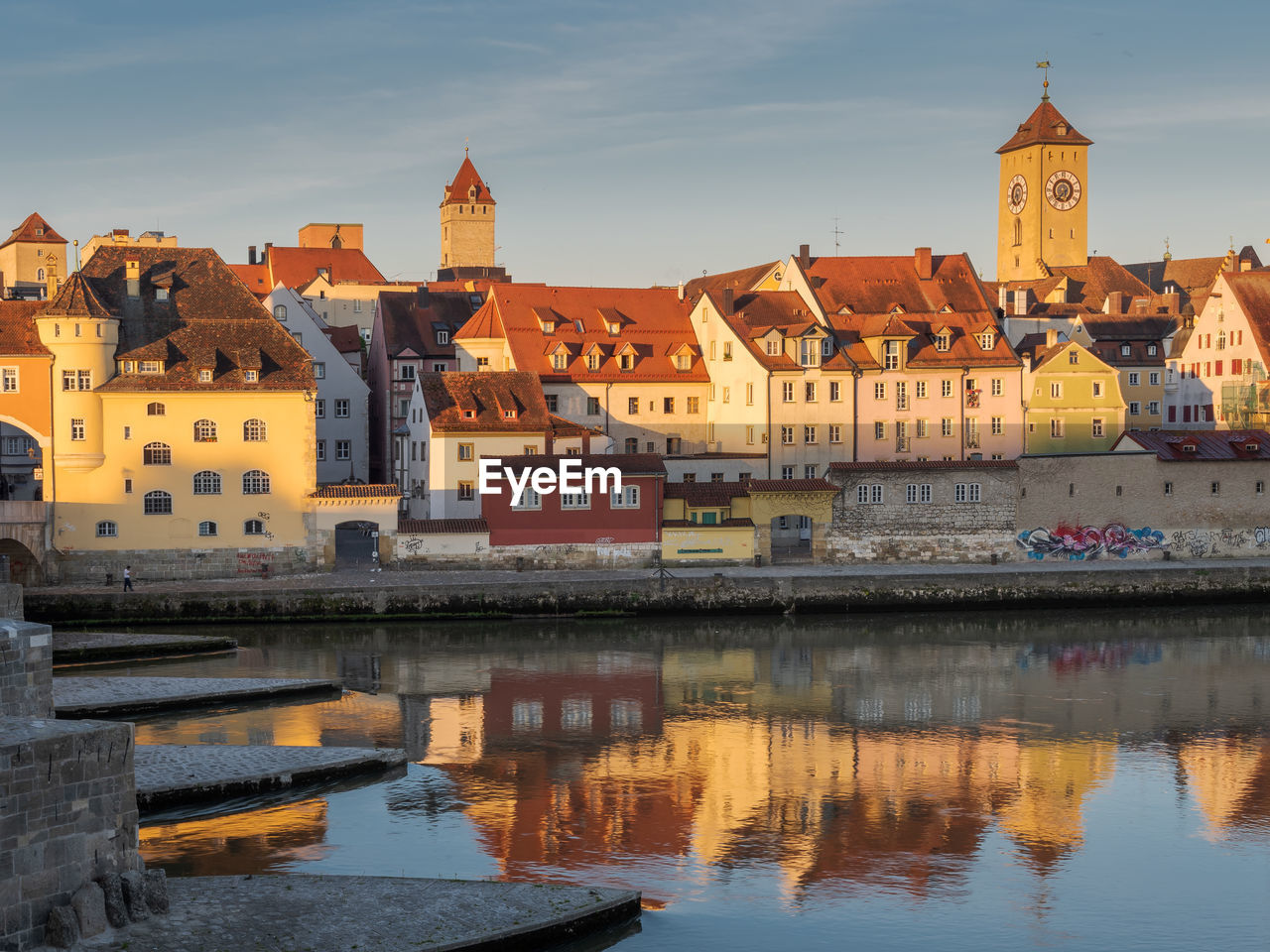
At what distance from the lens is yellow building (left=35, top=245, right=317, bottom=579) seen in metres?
49.2

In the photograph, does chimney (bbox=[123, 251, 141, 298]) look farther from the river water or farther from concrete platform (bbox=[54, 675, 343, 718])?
concrete platform (bbox=[54, 675, 343, 718])

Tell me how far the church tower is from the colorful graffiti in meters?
90.1

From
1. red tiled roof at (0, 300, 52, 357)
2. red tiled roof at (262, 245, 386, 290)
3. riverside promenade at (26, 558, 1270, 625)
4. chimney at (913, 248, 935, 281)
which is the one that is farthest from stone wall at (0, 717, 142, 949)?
red tiled roof at (262, 245, 386, 290)

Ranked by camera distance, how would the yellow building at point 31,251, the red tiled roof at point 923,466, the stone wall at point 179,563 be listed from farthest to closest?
1. the yellow building at point 31,251
2. the red tiled roof at point 923,466
3. the stone wall at point 179,563

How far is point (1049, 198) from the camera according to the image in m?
120

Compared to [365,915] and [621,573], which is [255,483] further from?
[365,915]

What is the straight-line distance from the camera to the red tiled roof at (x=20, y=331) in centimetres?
4888

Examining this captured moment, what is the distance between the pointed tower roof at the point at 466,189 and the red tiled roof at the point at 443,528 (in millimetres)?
90468

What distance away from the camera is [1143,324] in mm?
77875

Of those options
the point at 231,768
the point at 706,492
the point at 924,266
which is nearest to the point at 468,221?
the point at 924,266

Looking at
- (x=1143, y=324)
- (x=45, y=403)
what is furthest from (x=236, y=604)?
(x=1143, y=324)

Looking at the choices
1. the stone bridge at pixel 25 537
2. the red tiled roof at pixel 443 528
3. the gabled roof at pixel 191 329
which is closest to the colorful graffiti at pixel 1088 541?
the red tiled roof at pixel 443 528

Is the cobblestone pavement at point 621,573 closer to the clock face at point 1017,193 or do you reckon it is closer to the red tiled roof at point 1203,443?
the red tiled roof at point 1203,443

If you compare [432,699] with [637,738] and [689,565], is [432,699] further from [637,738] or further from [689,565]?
[689,565]
